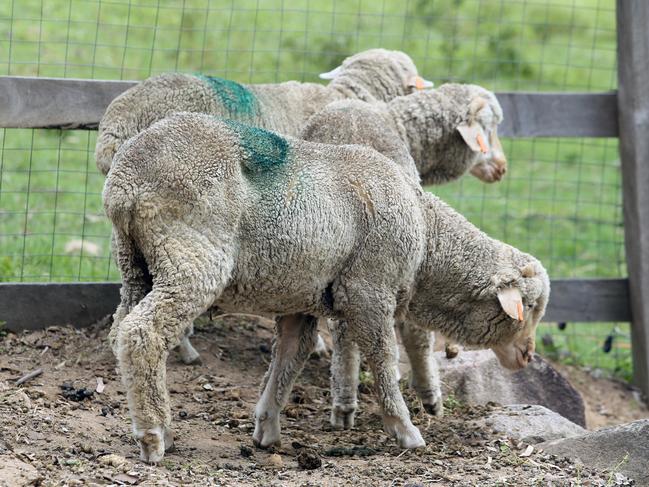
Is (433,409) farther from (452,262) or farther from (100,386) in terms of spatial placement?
(100,386)

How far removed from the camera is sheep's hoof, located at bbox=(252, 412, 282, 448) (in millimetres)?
5340

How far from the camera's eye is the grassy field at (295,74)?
835 centimetres

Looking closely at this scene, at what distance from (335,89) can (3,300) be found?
98.6 inches

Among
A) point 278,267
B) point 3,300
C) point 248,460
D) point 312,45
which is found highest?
point 312,45

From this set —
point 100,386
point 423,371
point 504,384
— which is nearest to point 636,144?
point 504,384

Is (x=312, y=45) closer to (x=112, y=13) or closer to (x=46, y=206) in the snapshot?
(x=112, y=13)

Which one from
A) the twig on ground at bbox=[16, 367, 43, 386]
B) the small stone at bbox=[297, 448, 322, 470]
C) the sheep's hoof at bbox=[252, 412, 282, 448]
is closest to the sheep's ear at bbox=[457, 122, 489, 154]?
the sheep's hoof at bbox=[252, 412, 282, 448]

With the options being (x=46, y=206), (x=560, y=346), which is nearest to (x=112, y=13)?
(x=46, y=206)

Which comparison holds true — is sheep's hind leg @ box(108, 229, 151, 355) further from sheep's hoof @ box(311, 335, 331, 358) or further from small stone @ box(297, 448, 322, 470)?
sheep's hoof @ box(311, 335, 331, 358)

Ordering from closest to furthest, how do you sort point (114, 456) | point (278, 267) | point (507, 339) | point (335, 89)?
point (114, 456), point (278, 267), point (507, 339), point (335, 89)

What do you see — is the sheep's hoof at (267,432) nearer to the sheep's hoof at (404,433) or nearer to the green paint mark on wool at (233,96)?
the sheep's hoof at (404,433)

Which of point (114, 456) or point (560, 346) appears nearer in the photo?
point (114, 456)

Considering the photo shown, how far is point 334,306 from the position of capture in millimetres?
5238

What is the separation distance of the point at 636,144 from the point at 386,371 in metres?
3.11
